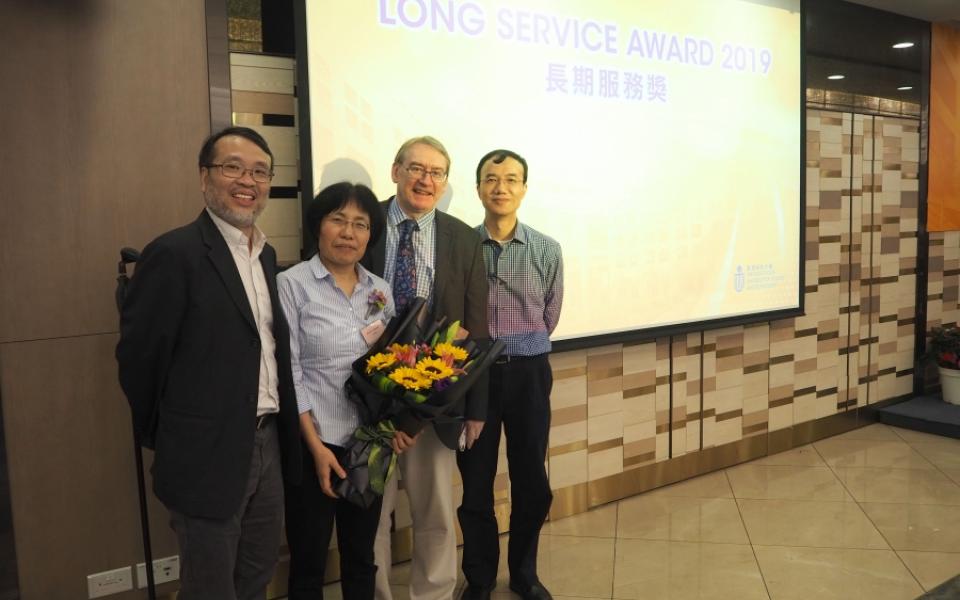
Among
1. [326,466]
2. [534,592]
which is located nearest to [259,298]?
[326,466]

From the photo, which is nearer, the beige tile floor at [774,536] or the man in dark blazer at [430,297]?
the man in dark blazer at [430,297]

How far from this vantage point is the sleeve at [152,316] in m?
1.89

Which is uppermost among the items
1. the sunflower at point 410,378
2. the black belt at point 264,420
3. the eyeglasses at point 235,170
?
the eyeglasses at point 235,170

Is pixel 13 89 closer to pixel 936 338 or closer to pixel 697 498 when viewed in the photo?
pixel 697 498

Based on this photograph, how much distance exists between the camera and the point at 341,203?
231 cm

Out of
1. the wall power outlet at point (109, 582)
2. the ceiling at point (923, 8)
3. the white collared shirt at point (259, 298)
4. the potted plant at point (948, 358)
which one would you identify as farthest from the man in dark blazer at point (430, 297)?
the potted plant at point (948, 358)

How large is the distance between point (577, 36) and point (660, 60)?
0.56 metres

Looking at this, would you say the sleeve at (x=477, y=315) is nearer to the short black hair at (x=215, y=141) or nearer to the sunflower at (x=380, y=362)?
the sunflower at (x=380, y=362)

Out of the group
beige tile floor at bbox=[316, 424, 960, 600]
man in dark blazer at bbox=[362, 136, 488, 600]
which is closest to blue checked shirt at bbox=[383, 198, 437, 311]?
man in dark blazer at bbox=[362, 136, 488, 600]

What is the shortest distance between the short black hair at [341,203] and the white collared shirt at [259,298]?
9.3 inches

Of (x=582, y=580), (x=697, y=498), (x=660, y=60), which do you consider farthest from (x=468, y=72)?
(x=697, y=498)

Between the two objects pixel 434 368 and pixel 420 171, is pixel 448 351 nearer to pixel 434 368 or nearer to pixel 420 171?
pixel 434 368

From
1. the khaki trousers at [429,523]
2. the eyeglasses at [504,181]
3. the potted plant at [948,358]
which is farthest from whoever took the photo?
the potted plant at [948,358]

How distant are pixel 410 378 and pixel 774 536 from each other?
224cm
